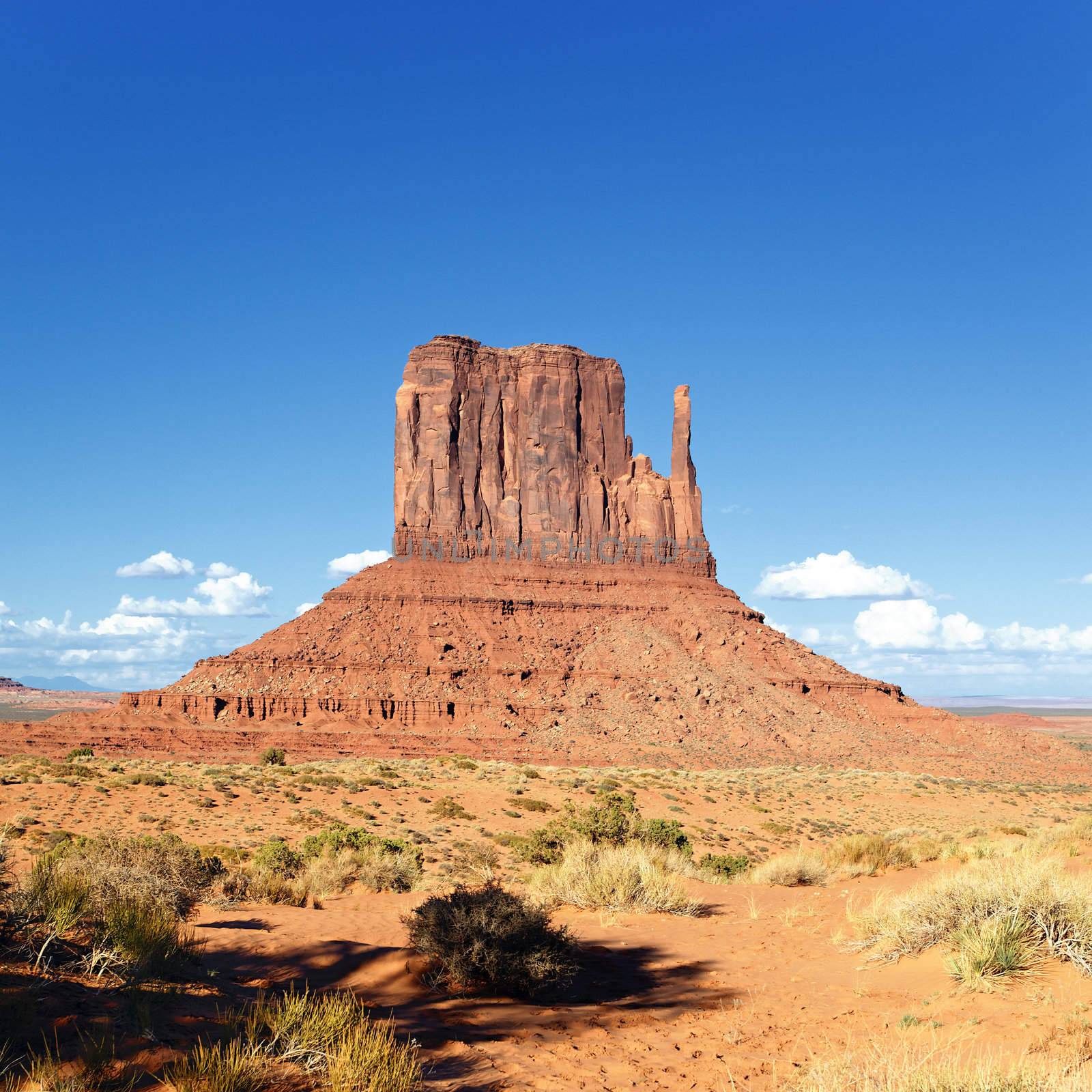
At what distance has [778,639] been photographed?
83125mm

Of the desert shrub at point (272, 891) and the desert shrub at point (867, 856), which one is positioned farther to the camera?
the desert shrub at point (867, 856)

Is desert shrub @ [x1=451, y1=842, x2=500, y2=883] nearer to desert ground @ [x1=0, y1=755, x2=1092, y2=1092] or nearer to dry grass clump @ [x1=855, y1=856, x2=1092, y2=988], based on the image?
desert ground @ [x1=0, y1=755, x2=1092, y2=1092]

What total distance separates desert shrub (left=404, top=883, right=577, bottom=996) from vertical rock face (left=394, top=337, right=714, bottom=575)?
78972 millimetres

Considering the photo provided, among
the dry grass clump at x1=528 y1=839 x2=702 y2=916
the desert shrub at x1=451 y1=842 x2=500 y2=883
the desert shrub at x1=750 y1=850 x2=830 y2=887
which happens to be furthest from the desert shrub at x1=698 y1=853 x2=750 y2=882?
the desert shrub at x1=451 y1=842 x2=500 y2=883

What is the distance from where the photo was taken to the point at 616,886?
14961 millimetres

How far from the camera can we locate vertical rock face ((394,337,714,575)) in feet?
301

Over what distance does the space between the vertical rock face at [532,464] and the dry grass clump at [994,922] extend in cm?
7956

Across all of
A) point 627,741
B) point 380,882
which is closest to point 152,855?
point 380,882

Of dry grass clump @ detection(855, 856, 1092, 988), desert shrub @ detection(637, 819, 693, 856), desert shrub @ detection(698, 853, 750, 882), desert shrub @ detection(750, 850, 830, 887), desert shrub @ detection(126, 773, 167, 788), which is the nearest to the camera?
dry grass clump @ detection(855, 856, 1092, 988)

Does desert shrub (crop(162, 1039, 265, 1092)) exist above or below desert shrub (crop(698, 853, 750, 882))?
above

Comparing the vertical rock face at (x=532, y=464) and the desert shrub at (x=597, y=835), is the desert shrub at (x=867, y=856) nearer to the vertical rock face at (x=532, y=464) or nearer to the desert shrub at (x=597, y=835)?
the desert shrub at (x=597, y=835)

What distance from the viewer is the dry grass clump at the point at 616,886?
14.8 metres

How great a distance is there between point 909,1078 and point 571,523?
287ft

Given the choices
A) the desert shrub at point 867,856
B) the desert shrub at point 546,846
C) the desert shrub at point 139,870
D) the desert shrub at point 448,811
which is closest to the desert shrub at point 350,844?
the desert shrub at point 546,846
